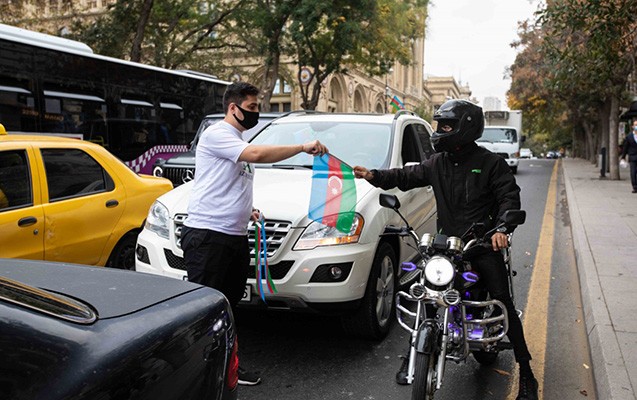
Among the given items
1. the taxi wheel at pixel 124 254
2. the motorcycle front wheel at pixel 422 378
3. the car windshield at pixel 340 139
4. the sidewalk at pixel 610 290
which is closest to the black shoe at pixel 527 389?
the sidewalk at pixel 610 290

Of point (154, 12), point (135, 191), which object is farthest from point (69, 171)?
point (154, 12)

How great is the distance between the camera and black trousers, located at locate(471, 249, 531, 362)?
11.3 feet

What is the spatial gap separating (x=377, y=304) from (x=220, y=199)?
5.36 ft

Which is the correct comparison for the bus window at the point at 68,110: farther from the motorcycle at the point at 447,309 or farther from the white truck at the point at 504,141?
the white truck at the point at 504,141

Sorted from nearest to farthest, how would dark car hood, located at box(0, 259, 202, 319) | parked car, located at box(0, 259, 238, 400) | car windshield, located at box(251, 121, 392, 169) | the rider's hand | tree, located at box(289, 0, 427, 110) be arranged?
1. parked car, located at box(0, 259, 238, 400)
2. dark car hood, located at box(0, 259, 202, 319)
3. the rider's hand
4. car windshield, located at box(251, 121, 392, 169)
5. tree, located at box(289, 0, 427, 110)

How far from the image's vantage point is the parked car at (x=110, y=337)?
1512 mm

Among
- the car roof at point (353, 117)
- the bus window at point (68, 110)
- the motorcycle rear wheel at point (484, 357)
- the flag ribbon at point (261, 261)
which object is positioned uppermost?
the bus window at point (68, 110)

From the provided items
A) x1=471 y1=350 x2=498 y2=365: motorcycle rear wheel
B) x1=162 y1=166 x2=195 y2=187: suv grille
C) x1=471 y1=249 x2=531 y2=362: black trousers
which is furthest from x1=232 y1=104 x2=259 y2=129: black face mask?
x1=162 y1=166 x2=195 y2=187: suv grille

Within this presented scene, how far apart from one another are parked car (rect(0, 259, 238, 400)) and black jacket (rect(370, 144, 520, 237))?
175cm

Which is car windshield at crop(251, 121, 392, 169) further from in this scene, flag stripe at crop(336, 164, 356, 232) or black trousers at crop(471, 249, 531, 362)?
black trousers at crop(471, 249, 531, 362)

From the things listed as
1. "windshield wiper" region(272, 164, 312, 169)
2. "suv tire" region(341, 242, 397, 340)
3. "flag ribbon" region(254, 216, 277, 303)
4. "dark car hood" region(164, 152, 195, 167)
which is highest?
"windshield wiper" region(272, 164, 312, 169)

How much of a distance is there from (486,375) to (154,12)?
21923 millimetres

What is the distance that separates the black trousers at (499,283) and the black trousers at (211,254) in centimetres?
148

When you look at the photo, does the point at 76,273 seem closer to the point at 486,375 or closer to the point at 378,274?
the point at 378,274
